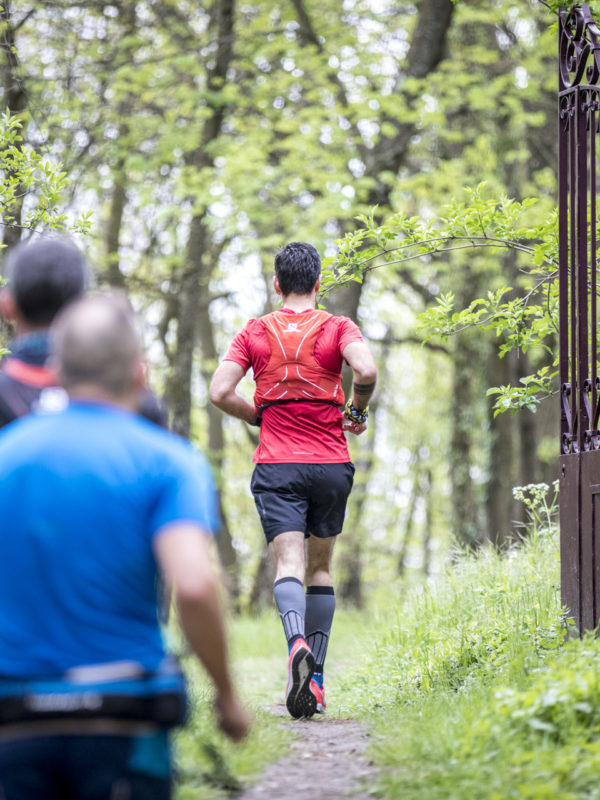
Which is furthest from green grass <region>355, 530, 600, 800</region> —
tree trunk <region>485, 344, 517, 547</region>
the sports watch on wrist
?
tree trunk <region>485, 344, 517, 547</region>

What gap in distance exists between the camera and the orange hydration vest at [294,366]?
5504 mm

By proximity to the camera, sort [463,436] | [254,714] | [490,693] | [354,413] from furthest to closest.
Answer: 1. [463,436]
2. [354,413]
3. [254,714]
4. [490,693]

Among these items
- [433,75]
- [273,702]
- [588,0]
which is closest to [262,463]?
[273,702]

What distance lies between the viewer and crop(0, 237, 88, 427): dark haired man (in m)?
2.56

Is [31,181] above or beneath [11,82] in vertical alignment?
beneath

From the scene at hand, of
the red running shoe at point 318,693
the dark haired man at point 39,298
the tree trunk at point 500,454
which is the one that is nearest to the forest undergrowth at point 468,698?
the red running shoe at point 318,693

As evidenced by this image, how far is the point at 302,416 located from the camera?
5.52 metres

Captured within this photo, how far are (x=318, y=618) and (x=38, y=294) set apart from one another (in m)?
3.46

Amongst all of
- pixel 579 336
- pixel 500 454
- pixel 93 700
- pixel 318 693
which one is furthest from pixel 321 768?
pixel 500 454

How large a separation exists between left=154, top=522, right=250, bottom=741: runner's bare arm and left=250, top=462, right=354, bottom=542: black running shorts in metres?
3.34

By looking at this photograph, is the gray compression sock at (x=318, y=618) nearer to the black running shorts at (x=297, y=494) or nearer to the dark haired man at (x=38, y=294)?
the black running shorts at (x=297, y=494)

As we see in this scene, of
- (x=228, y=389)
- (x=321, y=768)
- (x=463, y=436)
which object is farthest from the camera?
(x=463, y=436)

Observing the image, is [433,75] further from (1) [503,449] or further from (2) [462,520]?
(2) [462,520]

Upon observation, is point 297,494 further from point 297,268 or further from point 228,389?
point 297,268
